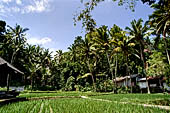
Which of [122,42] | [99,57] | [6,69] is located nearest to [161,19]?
[122,42]

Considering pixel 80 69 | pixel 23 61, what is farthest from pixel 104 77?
pixel 23 61

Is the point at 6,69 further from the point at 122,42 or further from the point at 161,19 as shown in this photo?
the point at 161,19

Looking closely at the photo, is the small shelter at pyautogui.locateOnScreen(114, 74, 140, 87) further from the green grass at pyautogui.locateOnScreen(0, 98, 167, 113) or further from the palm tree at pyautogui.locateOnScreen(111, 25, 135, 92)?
the green grass at pyautogui.locateOnScreen(0, 98, 167, 113)

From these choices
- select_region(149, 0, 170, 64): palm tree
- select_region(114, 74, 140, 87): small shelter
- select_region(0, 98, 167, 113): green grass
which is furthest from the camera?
select_region(114, 74, 140, 87): small shelter

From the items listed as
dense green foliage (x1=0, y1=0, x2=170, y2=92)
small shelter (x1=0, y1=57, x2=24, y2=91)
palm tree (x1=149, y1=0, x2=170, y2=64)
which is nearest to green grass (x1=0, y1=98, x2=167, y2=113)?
small shelter (x1=0, y1=57, x2=24, y2=91)

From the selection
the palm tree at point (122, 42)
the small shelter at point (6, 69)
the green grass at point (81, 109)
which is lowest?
the green grass at point (81, 109)

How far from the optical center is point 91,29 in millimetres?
4590

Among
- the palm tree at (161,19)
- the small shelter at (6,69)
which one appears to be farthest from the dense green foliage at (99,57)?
the small shelter at (6,69)

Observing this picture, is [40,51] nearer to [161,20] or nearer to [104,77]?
[104,77]

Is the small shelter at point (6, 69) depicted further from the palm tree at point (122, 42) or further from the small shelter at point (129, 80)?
the small shelter at point (129, 80)

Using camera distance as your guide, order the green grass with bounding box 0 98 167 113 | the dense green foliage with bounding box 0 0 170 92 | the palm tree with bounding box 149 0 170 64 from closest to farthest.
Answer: the green grass with bounding box 0 98 167 113 < the palm tree with bounding box 149 0 170 64 < the dense green foliage with bounding box 0 0 170 92

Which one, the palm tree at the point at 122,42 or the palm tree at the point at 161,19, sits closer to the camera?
the palm tree at the point at 161,19

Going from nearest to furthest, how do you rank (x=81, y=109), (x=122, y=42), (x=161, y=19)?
1. (x=81, y=109)
2. (x=161, y=19)
3. (x=122, y=42)

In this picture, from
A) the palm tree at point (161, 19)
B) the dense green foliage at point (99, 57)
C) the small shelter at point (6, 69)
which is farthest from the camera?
the dense green foliage at point (99, 57)
